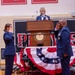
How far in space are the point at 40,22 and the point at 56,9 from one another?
2719mm

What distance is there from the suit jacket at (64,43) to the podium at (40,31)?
2.33 feet

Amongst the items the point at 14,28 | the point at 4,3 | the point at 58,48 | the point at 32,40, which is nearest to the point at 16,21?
the point at 14,28

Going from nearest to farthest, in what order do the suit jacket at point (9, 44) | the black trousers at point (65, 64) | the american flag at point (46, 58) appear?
1. the black trousers at point (65, 64)
2. the american flag at point (46, 58)
3. the suit jacket at point (9, 44)

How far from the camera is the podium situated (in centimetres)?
631

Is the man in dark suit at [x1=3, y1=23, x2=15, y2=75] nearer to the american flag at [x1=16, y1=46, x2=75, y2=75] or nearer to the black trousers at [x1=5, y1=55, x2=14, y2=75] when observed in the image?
the black trousers at [x1=5, y1=55, x2=14, y2=75]

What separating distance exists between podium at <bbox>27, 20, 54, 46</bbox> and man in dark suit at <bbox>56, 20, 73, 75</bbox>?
650 millimetres

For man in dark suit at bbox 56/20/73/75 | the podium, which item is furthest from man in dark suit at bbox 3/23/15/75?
man in dark suit at bbox 56/20/73/75

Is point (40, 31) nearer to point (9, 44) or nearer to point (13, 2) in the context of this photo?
point (9, 44)

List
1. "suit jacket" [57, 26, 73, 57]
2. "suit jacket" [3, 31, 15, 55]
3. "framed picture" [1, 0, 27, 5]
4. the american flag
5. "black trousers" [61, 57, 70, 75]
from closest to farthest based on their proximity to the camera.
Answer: "suit jacket" [57, 26, 73, 57] → "black trousers" [61, 57, 70, 75] → the american flag → "suit jacket" [3, 31, 15, 55] → "framed picture" [1, 0, 27, 5]

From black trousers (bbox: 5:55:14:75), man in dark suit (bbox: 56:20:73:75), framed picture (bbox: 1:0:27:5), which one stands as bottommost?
black trousers (bbox: 5:55:14:75)

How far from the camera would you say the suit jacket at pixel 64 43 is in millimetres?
5547

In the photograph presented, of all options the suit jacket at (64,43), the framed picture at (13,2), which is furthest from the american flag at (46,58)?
the framed picture at (13,2)

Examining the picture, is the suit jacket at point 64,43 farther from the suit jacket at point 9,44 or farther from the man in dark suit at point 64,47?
the suit jacket at point 9,44

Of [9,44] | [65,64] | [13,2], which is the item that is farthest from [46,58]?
[13,2]
